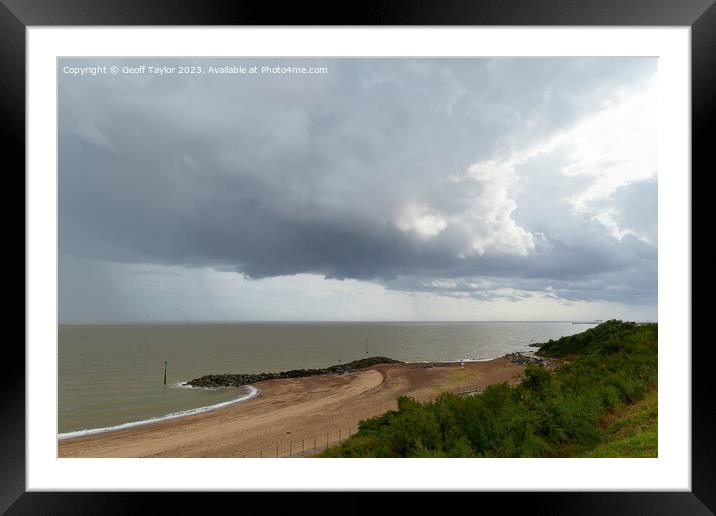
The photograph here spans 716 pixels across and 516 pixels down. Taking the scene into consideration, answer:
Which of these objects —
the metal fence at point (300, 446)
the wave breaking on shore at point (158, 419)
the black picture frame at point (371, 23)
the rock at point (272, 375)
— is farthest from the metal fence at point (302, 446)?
the rock at point (272, 375)

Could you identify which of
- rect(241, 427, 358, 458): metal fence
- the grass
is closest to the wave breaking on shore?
rect(241, 427, 358, 458): metal fence

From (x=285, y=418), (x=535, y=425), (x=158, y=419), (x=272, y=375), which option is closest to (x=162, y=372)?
(x=272, y=375)

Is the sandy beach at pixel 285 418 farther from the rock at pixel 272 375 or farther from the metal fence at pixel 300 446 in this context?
the rock at pixel 272 375

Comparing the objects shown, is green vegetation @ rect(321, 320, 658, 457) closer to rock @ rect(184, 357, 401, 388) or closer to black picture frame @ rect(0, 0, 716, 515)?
black picture frame @ rect(0, 0, 716, 515)

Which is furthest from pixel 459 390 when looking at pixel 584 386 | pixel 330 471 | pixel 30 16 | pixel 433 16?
pixel 30 16

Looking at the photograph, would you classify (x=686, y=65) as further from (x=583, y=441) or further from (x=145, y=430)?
(x=145, y=430)

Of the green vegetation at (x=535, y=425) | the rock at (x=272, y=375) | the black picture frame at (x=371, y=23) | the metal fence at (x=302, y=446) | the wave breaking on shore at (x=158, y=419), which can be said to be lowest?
the rock at (x=272, y=375)

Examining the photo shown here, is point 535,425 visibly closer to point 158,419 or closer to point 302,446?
point 302,446
